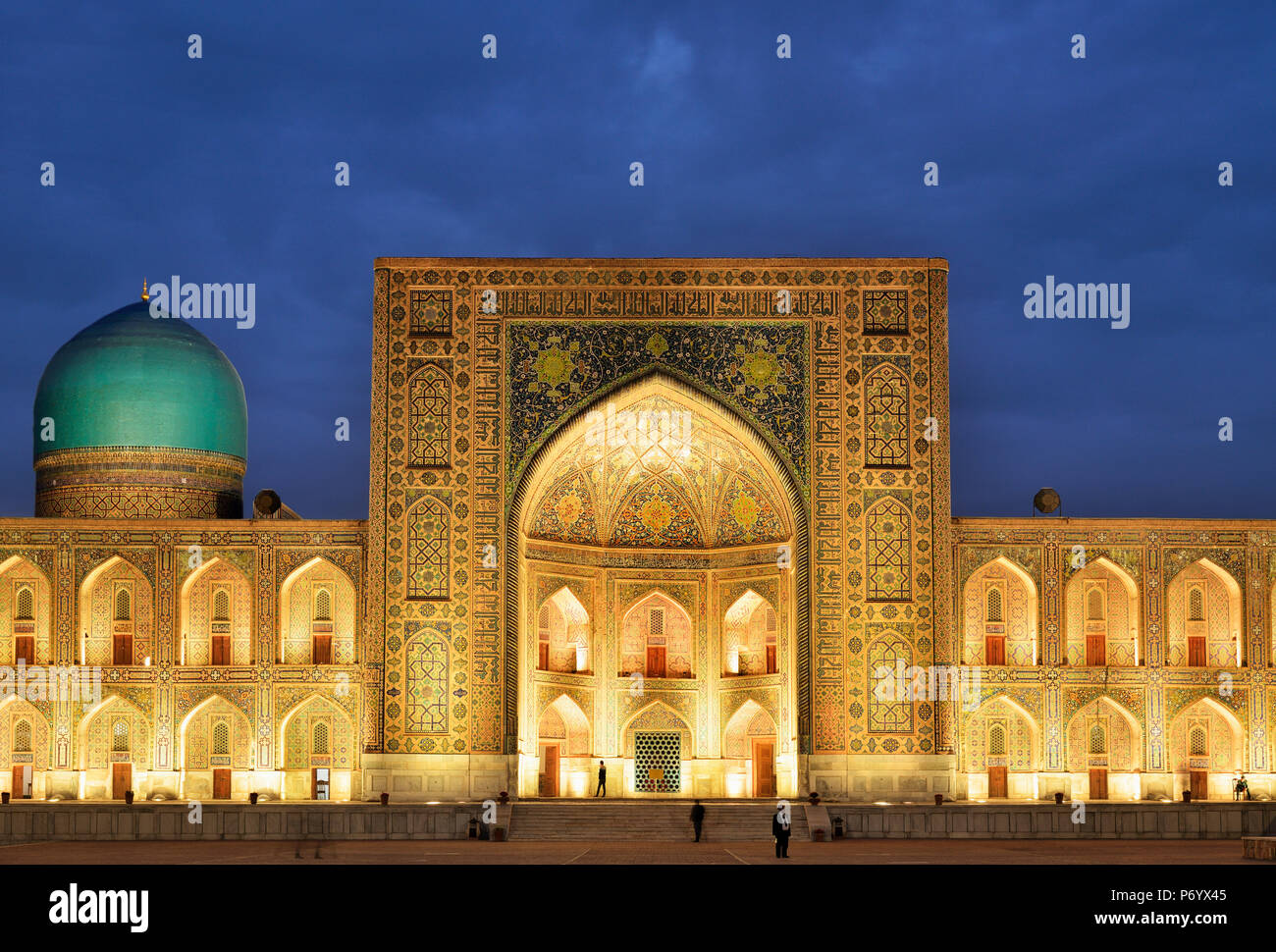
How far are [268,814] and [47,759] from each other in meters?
4.66

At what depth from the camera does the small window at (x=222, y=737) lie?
74.0 feet

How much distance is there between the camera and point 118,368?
84.6 ft

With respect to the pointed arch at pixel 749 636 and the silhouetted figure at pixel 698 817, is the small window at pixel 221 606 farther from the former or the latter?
the silhouetted figure at pixel 698 817

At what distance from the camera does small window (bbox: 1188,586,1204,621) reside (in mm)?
23141

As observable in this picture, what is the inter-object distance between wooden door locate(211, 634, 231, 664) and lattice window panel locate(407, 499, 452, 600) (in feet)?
8.76

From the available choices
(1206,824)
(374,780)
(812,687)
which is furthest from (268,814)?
(1206,824)

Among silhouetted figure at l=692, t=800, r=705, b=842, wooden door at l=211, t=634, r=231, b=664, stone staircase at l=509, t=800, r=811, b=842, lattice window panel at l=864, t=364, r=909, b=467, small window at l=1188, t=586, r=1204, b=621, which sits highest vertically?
lattice window panel at l=864, t=364, r=909, b=467

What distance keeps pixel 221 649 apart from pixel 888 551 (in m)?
8.89

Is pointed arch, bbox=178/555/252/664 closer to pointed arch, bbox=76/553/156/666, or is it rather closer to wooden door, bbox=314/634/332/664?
pointed arch, bbox=76/553/156/666

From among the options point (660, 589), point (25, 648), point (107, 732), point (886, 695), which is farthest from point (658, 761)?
point (25, 648)

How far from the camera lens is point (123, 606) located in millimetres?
22797

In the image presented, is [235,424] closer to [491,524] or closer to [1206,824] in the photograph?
[491,524]

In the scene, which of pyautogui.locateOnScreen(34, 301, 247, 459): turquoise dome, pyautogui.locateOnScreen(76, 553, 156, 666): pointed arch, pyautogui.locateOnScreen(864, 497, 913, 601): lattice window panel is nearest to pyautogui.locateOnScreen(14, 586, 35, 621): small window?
pyautogui.locateOnScreen(76, 553, 156, 666): pointed arch
